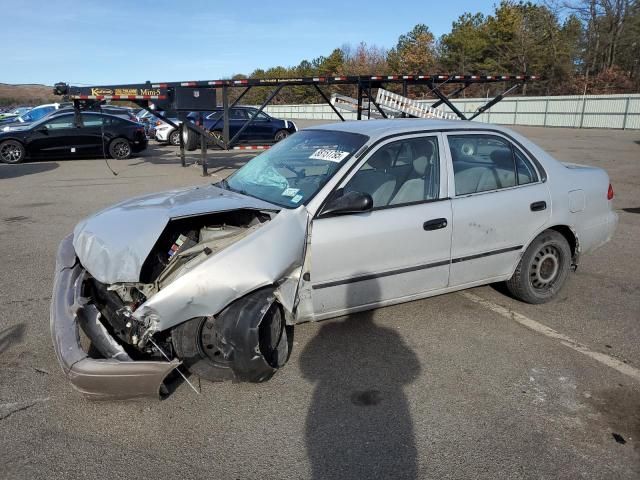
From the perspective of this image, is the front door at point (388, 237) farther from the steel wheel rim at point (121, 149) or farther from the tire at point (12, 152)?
the tire at point (12, 152)

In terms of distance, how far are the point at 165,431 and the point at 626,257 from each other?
5.60m

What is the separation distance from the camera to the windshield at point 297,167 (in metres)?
3.79

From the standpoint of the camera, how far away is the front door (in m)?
3.50

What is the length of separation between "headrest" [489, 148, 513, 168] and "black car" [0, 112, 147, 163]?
43.8 ft

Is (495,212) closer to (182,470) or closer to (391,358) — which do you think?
(391,358)

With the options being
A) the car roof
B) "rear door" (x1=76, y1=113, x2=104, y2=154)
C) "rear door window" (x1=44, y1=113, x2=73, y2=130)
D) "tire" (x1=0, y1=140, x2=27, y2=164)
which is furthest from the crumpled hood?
"tire" (x1=0, y1=140, x2=27, y2=164)

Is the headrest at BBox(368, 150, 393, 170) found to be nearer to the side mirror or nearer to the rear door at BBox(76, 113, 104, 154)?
the side mirror

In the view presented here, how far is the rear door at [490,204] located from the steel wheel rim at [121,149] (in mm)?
14842

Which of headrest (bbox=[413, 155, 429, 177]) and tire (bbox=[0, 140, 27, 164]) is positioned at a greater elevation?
headrest (bbox=[413, 155, 429, 177])

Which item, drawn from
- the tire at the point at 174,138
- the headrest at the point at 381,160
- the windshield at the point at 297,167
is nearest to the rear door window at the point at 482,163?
the headrest at the point at 381,160

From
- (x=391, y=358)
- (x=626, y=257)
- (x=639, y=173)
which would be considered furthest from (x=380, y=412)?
(x=639, y=173)

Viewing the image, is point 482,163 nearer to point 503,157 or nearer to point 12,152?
point 503,157

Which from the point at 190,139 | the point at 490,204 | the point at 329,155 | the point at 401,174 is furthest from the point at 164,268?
the point at 190,139

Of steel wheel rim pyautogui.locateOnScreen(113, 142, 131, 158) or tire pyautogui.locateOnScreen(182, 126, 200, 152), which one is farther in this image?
steel wheel rim pyautogui.locateOnScreen(113, 142, 131, 158)
